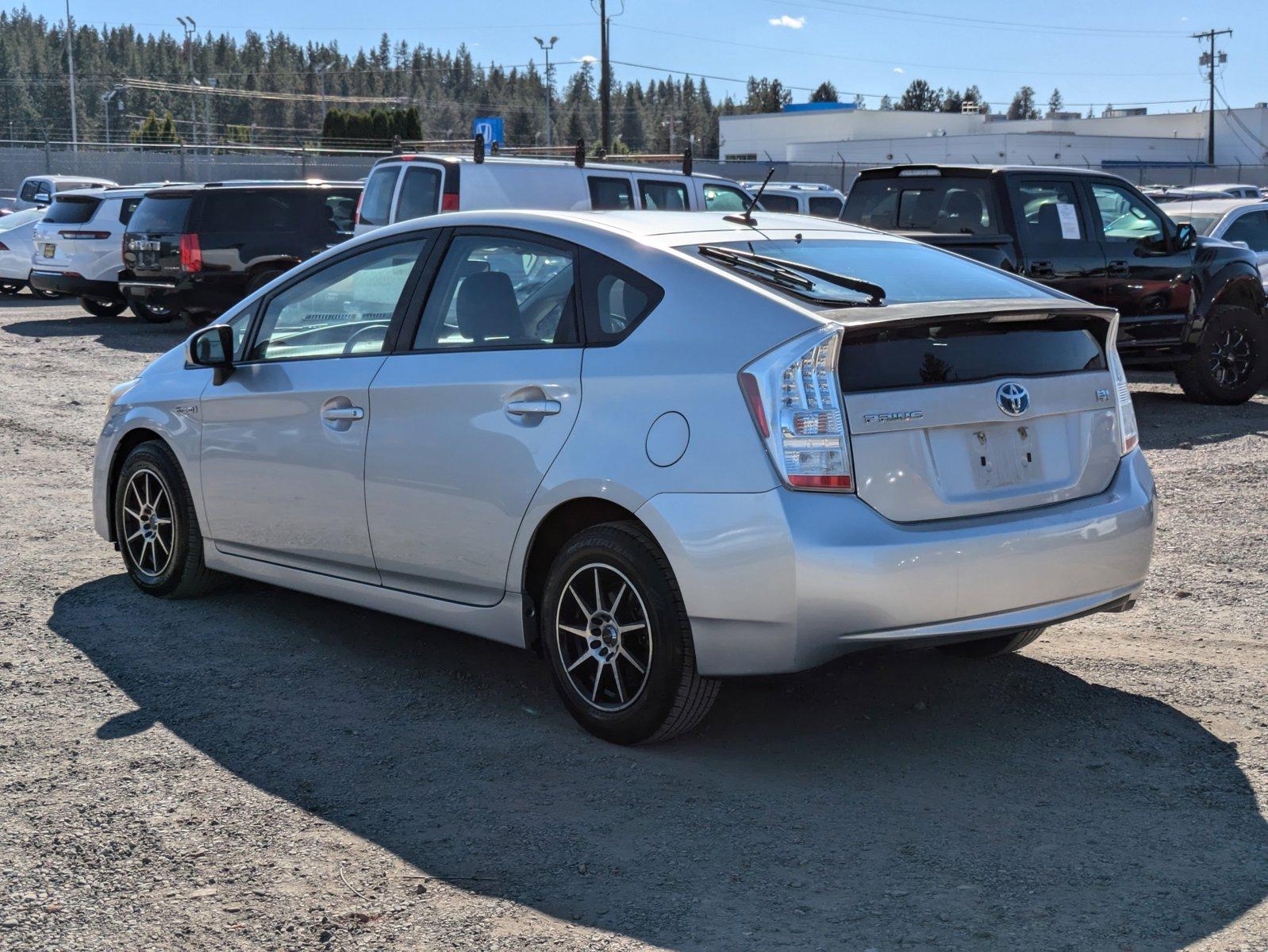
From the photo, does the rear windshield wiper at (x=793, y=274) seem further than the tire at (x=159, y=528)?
No

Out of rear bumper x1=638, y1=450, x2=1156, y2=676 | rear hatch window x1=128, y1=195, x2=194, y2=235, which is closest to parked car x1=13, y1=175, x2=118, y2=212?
rear hatch window x1=128, y1=195, x2=194, y2=235

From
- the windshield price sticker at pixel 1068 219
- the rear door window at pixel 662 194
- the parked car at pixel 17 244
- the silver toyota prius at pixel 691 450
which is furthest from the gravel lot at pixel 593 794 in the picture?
the parked car at pixel 17 244

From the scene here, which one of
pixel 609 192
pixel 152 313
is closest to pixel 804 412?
pixel 609 192

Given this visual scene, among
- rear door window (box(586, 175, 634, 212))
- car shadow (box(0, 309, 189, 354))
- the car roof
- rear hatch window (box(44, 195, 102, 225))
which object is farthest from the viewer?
rear hatch window (box(44, 195, 102, 225))

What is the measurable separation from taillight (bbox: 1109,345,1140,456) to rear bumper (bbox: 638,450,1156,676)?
563 mm

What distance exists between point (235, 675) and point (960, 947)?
308 centimetres

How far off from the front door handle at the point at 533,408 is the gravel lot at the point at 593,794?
1060mm

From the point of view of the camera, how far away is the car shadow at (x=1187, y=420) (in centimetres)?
1115

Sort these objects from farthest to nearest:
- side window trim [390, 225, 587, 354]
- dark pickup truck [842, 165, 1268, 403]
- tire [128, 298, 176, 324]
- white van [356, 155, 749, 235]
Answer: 1. tire [128, 298, 176, 324]
2. white van [356, 155, 749, 235]
3. dark pickup truck [842, 165, 1268, 403]
4. side window trim [390, 225, 587, 354]

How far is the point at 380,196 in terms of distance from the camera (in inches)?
564

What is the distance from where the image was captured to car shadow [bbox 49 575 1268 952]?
354cm

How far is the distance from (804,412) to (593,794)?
129 centimetres

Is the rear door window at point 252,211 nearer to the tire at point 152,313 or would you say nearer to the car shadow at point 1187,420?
the tire at point 152,313

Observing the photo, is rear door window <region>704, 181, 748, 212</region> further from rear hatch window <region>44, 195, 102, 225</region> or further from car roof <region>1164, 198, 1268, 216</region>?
rear hatch window <region>44, 195, 102, 225</region>
